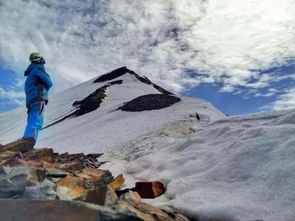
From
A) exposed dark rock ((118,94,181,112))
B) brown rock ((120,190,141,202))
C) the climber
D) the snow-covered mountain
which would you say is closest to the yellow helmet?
the climber

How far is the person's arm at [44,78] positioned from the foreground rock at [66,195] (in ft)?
9.95

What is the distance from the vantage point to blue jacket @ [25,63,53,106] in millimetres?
9203

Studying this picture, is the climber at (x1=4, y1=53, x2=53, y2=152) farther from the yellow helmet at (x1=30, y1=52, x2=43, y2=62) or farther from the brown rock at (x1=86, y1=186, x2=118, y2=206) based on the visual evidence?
the brown rock at (x1=86, y1=186, x2=118, y2=206)

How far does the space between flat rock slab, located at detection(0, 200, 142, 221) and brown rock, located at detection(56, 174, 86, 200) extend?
94 cm

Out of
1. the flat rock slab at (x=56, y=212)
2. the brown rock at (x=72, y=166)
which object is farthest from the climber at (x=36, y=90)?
the flat rock slab at (x=56, y=212)

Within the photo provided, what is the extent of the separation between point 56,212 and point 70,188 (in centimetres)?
136

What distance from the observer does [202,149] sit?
7.30 m

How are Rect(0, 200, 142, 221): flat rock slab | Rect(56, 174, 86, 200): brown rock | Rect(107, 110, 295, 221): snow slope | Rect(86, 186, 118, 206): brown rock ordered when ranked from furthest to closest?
Rect(107, 110, 295, 221): snow slope < Rect(56, 174, 86, 200): brown rock < Rect(86, 186, 118, 206): brown rock < Rect(0, 200, 142, 221): flat rock slab

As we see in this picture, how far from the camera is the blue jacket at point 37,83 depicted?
362 inches

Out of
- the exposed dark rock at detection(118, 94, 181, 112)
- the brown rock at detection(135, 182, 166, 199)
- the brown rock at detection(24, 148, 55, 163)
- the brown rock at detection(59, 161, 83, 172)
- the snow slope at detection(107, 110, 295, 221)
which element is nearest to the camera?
the snow slope at detection(107, 110, 295, 221)

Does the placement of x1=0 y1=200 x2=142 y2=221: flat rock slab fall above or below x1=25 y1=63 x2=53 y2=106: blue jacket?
below

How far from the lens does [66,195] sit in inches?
163

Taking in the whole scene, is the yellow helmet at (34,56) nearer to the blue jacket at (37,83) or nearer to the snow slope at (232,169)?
the blue jacket at (37,83)

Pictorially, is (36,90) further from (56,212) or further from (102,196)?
(56,212)
